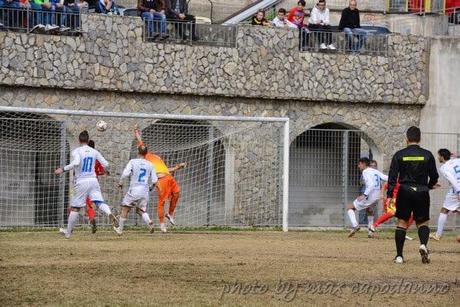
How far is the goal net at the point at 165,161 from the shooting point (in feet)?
87.2

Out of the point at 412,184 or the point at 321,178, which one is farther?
the point at 321,178

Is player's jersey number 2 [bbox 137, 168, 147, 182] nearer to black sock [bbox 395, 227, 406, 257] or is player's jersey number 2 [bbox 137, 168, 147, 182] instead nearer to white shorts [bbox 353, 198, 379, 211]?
white shorts [bbox 353, 198, 379, 211]

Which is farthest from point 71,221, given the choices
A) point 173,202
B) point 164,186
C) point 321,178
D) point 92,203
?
point 321,178

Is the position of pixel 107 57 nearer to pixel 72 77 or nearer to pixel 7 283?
pixel 72 77

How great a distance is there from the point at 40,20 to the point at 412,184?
13588 mm

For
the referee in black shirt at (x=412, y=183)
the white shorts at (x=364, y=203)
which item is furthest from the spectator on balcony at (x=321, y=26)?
the referee in black shirt at (x=412, y=183)

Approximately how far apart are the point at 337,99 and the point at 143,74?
216 inches

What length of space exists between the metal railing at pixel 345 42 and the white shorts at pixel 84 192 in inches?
414

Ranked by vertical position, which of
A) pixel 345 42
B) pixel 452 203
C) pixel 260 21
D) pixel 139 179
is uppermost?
pixel 260 21

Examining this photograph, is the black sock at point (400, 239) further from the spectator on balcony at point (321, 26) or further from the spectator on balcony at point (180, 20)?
the spectator on balcony at point (321, 26)

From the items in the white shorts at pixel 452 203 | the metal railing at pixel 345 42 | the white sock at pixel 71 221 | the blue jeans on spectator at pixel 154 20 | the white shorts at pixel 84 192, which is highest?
the blue jeans on spectator at pixel 154 20

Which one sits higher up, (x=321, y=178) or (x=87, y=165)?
(x=87, y=165)

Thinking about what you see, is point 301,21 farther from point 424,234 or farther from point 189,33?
point 424,234

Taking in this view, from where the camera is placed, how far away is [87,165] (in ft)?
72.9
